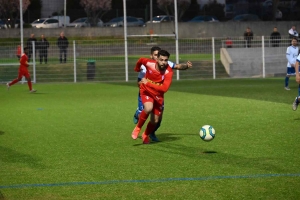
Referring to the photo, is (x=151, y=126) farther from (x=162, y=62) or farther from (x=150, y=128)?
(x=162, y=62)

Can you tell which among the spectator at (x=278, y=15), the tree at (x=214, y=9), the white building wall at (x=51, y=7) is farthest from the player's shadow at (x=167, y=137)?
the spectator at (x=278, y=15)

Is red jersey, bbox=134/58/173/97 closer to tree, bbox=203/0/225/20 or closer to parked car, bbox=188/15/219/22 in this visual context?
parked car, bbox=188/15/219/22

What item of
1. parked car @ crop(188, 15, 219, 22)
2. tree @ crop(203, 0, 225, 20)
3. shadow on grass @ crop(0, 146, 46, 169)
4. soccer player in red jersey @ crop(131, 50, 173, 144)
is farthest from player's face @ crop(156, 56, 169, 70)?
tree @ crop(203, 0, 225, 20)

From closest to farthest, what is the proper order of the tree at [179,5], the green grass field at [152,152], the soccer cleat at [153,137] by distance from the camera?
the green grass field at [152,152] → the soccer cleat at [153,137] → the tree at [179,5]

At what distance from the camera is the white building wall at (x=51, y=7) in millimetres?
52719

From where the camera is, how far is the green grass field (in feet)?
26.7

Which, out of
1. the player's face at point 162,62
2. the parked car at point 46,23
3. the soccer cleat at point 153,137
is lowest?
the soccer cleat at point 153,137

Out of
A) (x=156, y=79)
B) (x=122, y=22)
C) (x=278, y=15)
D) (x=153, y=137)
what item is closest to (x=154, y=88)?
(x=156, y=79)

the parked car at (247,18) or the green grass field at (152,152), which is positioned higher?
the parked car at (247,18)

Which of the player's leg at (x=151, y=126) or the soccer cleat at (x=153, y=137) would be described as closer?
the player's leg at (x=151, y=126)

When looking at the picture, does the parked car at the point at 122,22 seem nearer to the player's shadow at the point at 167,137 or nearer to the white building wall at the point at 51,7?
the white building wall at the point at 51,7

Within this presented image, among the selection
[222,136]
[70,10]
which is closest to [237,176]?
[222,136]

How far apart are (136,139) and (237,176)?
421cm

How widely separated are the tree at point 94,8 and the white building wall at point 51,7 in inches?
66.5
